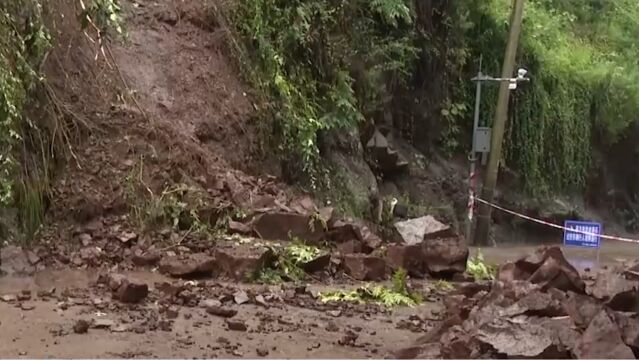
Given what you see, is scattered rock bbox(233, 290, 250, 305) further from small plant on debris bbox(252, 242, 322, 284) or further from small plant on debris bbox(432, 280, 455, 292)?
small plant on debris bbox(432, 280, 455, 292)

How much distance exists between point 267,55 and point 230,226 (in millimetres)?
3371

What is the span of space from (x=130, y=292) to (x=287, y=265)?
2.37 metres

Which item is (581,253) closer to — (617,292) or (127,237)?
(127,237)

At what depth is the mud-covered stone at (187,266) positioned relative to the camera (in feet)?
27.7

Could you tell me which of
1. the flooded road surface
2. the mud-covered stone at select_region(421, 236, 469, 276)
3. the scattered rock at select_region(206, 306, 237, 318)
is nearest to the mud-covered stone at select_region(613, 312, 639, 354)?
the scattered rock at select_region(206, 306, 237, 318)

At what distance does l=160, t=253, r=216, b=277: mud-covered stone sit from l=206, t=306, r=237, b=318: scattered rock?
1496 millimetres

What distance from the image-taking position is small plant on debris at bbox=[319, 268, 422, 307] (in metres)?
8.23

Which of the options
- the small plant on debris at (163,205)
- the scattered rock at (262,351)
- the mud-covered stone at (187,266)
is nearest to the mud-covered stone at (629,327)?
the scattered rock at (262,351)

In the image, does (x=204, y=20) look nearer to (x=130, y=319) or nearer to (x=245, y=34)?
(x=245, y=34)

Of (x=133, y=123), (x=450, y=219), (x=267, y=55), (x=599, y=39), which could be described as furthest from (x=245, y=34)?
(x=599, y=39)

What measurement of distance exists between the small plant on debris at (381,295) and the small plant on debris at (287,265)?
2.27 feet

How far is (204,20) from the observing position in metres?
12.2

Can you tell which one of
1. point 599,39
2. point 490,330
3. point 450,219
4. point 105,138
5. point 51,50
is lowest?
point 450,219

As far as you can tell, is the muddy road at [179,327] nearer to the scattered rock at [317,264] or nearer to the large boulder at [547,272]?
the large boulder at [547,272]
